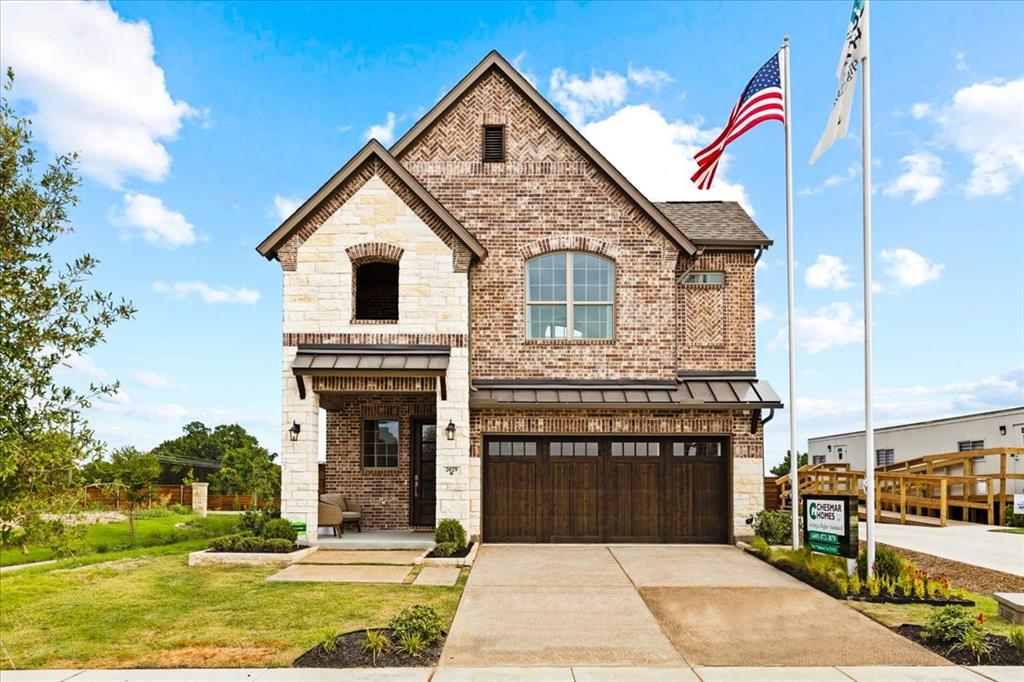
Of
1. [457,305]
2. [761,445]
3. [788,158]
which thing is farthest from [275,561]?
[788,158]

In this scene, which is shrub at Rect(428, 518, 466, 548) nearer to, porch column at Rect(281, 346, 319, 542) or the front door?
porch column at Rect(281, 346, 319, 542)

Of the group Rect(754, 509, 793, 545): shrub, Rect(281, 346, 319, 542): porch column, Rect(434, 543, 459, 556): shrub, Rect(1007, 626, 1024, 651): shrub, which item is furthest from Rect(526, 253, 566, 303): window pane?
Rect(1007, 626, 1024, 651): shrub

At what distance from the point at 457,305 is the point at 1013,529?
17.2 metres

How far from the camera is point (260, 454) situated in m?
26.1

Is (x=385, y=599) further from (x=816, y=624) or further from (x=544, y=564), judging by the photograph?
(x=816, y=624)

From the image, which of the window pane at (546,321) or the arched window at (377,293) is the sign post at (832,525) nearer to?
the window pane at (546,321)

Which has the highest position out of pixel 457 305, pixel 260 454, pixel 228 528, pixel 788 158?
pixel 788 158

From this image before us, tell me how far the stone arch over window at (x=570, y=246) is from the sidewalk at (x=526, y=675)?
11.5 metres

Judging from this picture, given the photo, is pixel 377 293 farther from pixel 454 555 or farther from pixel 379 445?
pixel 454 555

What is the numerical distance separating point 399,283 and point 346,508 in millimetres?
5813

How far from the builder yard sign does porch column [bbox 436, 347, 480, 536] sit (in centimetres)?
669

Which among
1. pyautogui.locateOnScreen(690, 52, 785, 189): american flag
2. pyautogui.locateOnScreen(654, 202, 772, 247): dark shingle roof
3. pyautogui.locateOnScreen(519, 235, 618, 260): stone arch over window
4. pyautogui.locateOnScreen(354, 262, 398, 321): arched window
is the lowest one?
pyautogui.locateOnScreen(354, 262, 398, 321): arched window

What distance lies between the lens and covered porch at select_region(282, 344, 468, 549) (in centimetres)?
1655

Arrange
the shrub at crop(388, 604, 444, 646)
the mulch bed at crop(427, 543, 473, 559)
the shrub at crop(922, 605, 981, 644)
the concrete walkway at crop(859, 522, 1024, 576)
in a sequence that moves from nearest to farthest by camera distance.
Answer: the shrub at crop(388, 604, 444, 646), the shrub at crop(922, 605, 981, 644), the mulch bed at crop(427, 543, 473, 559), the concrete walkway at crop(859, 522, 1024, 576)
